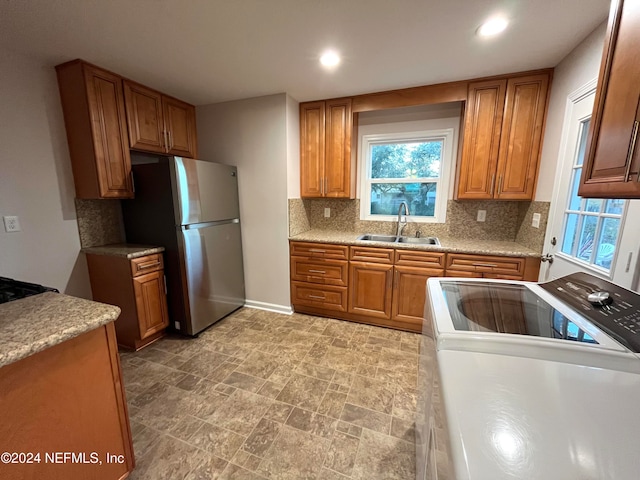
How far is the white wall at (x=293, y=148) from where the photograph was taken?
2703mm

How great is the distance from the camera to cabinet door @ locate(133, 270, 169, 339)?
2.21m

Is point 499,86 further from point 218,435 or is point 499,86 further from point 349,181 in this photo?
point 218,435

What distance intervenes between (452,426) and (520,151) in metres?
2.59

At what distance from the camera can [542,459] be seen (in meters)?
0.44

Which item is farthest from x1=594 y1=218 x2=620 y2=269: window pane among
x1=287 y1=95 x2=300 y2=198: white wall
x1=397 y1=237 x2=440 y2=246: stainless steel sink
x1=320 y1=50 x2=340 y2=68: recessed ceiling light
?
x1=287 y1=95 x2=300 y2=198: white wall

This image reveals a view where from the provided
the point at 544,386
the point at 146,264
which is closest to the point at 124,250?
the point at 146,264

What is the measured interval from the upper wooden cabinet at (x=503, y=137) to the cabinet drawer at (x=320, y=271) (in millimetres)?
1424

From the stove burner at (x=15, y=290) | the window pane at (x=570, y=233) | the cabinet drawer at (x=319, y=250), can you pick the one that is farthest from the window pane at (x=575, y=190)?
the stove burner at (x=15, y=290)

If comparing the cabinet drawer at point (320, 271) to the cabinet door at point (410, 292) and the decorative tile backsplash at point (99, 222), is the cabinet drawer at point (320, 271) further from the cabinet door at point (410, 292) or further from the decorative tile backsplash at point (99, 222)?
the decorative tile backsplash at point (99, 222)

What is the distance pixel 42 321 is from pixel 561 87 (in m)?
3.41

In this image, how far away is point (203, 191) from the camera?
8.07 ft

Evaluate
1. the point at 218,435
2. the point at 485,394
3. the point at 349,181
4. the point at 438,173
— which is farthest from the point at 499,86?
the point at 218,435

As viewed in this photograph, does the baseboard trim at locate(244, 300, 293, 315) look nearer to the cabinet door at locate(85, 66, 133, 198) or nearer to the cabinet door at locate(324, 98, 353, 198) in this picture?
the cabinet door at locate(324, 98, 353, 198)

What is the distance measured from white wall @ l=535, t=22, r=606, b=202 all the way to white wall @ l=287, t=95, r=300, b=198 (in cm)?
227
